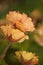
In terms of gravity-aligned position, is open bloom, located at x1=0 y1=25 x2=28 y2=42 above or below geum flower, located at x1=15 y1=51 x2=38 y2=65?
above

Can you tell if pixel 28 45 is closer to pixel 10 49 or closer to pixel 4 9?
pixel 10 49

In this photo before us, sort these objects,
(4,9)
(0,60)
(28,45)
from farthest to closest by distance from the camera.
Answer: (4,9) → (28,45) → (0,60)

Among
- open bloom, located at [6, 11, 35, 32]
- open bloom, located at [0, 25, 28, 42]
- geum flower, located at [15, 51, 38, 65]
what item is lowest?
geum flower, located at [15, 51, 38, 65]

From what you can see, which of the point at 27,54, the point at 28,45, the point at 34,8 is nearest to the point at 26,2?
the point at 34,8

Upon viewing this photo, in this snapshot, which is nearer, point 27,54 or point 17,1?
point 27,54

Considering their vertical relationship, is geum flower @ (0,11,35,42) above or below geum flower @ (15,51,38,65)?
above

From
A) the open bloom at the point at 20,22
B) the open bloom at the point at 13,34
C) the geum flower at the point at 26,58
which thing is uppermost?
the open bloom at the point at 20,22

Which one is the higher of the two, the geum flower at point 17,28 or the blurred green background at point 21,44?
the geum flower at point 17,28

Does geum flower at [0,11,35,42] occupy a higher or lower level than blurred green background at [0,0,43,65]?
higher
